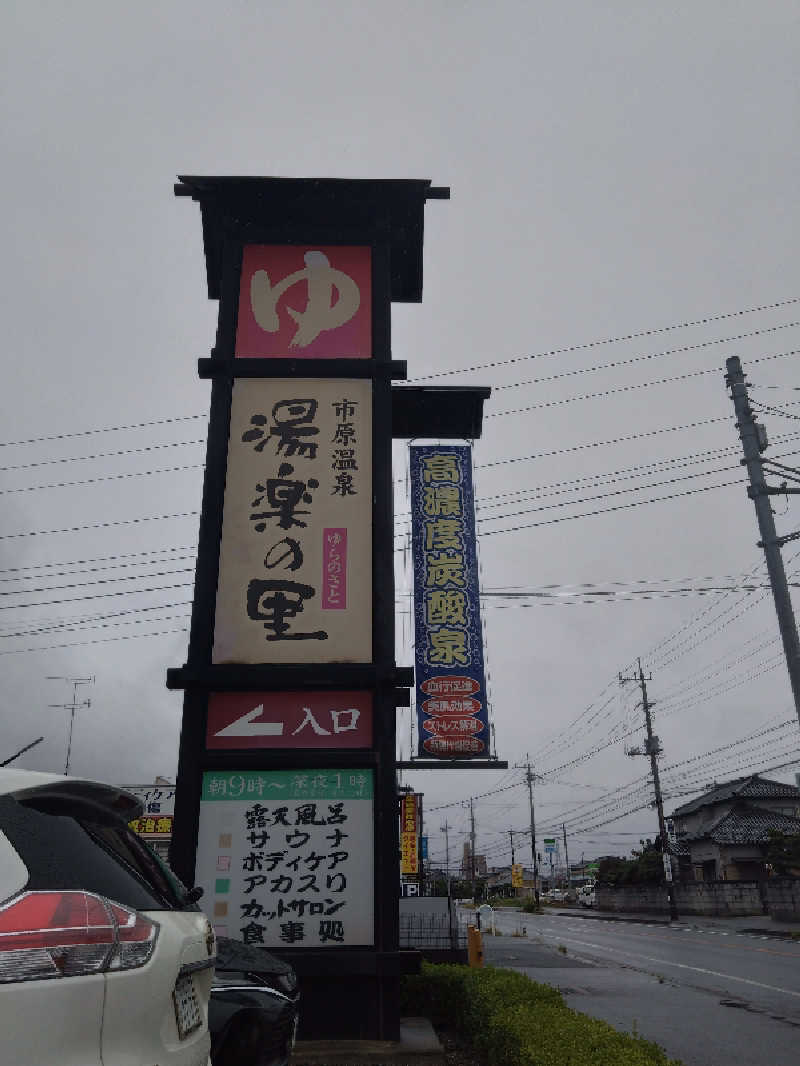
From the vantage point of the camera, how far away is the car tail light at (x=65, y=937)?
1.96 m

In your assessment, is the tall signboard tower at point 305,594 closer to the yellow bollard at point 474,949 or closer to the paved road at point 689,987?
the paved road at point 689,987

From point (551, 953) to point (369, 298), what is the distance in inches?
829

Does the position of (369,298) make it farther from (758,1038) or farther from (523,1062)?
(758,1038)

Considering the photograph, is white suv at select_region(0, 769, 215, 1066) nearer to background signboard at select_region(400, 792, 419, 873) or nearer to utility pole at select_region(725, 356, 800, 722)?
utility pole at select_region(725, 356, 800, 722)

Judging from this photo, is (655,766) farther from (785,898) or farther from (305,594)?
(305,594)

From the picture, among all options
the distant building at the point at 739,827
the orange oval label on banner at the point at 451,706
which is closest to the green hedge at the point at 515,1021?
the orange oval label on banner at the point at 451,706

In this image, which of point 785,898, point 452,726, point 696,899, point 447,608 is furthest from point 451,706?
point 696,899

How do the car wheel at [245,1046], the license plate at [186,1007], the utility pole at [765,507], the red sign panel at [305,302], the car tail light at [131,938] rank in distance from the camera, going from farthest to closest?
the utility pole at [765,507]
the red sign panel at [305,302]
the car wheel at [245,1046]
the license plate at [186,1007]
the car tail light at [131,938]

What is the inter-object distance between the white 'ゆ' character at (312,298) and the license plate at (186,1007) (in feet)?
26.9

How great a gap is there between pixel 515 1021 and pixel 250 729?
3.51 meters

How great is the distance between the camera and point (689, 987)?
1482cm

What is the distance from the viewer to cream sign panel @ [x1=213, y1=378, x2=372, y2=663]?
324 inches

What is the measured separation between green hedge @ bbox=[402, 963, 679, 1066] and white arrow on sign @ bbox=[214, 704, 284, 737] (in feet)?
10.7

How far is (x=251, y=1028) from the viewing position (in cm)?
Answer: 422
